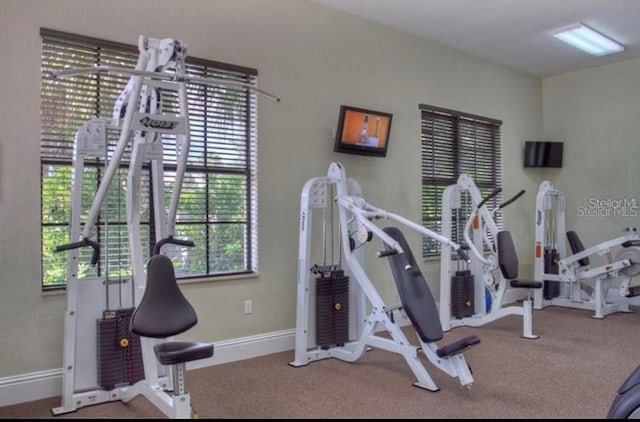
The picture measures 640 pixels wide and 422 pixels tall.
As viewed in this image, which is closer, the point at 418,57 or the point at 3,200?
the point at 3,200

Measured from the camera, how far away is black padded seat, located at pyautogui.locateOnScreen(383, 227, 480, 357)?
327cm

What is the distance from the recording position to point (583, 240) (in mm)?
6727

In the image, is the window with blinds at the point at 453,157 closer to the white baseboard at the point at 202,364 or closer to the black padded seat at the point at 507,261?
the black padded seat at the point at 507,261

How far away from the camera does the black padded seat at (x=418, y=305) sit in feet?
10.7

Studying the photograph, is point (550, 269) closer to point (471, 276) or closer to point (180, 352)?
point (471, 276)

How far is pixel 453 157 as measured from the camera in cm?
591

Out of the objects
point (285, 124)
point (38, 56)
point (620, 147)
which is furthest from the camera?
point (620, 147)

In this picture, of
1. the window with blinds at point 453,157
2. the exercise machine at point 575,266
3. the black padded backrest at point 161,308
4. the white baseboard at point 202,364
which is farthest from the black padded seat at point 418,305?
the exercise machine at point 575,266

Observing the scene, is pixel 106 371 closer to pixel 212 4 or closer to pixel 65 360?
pixel 65 360

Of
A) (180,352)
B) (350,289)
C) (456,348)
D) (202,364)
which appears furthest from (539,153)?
(180,352)

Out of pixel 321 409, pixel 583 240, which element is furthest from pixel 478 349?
pixel 583 240

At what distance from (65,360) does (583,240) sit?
20.2ft

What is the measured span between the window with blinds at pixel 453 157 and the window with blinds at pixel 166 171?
218 cm

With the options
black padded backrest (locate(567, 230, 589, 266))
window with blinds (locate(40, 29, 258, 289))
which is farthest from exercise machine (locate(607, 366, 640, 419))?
black padded backrest (locate(567, 230, 589, 266))
